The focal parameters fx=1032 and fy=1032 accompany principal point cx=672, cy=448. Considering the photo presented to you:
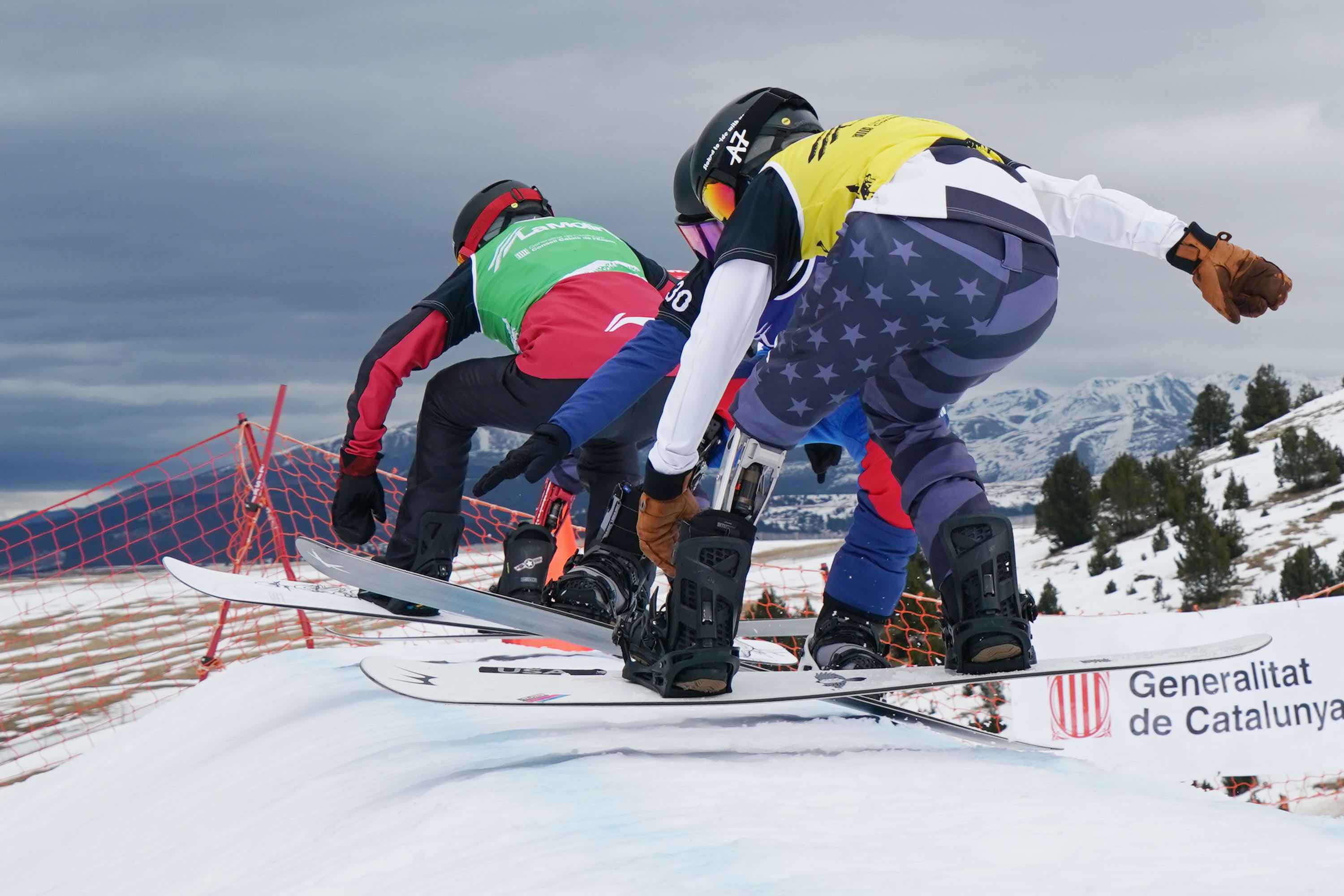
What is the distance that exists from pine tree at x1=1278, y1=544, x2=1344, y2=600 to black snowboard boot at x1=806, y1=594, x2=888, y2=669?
18656 millimetres

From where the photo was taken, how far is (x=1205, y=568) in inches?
877

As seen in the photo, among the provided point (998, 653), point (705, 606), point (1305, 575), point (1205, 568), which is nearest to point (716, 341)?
point (705, 606)

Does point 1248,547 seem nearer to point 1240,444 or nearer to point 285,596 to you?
point 1240,444

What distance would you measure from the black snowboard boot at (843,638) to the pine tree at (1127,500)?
32.0 metres

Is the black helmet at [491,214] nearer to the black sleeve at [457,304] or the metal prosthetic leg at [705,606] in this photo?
the black sleeve at [457,304]

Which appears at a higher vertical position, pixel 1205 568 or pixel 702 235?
pixel 702 235

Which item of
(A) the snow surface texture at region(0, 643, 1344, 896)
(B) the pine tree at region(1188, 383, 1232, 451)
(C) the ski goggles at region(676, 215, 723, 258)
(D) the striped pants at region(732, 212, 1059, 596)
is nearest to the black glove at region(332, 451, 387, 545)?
(A) the snow surface texture at region(0, 643, 1344, 896)

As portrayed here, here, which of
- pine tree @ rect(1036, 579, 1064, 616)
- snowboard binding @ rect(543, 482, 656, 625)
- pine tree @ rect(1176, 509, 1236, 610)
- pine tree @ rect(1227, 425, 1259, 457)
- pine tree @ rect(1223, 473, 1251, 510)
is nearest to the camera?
snowboard binding @ rect(543, 482, 656, 625)

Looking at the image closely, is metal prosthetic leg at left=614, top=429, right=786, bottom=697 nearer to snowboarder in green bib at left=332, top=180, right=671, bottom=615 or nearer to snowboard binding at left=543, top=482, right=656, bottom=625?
snowboard binding at left=543, top=482, right=656, bottom=625

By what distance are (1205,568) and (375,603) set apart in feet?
73.0

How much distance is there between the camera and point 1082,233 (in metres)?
2.83

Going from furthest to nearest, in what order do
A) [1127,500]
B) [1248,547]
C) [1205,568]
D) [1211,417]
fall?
1. [1211,417]
2. [1127,500]
3. [1248,547]
4. [1205,568]

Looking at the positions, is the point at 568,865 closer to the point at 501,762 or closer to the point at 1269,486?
the point at 501,762

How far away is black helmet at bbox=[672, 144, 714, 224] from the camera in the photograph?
3.26 m
